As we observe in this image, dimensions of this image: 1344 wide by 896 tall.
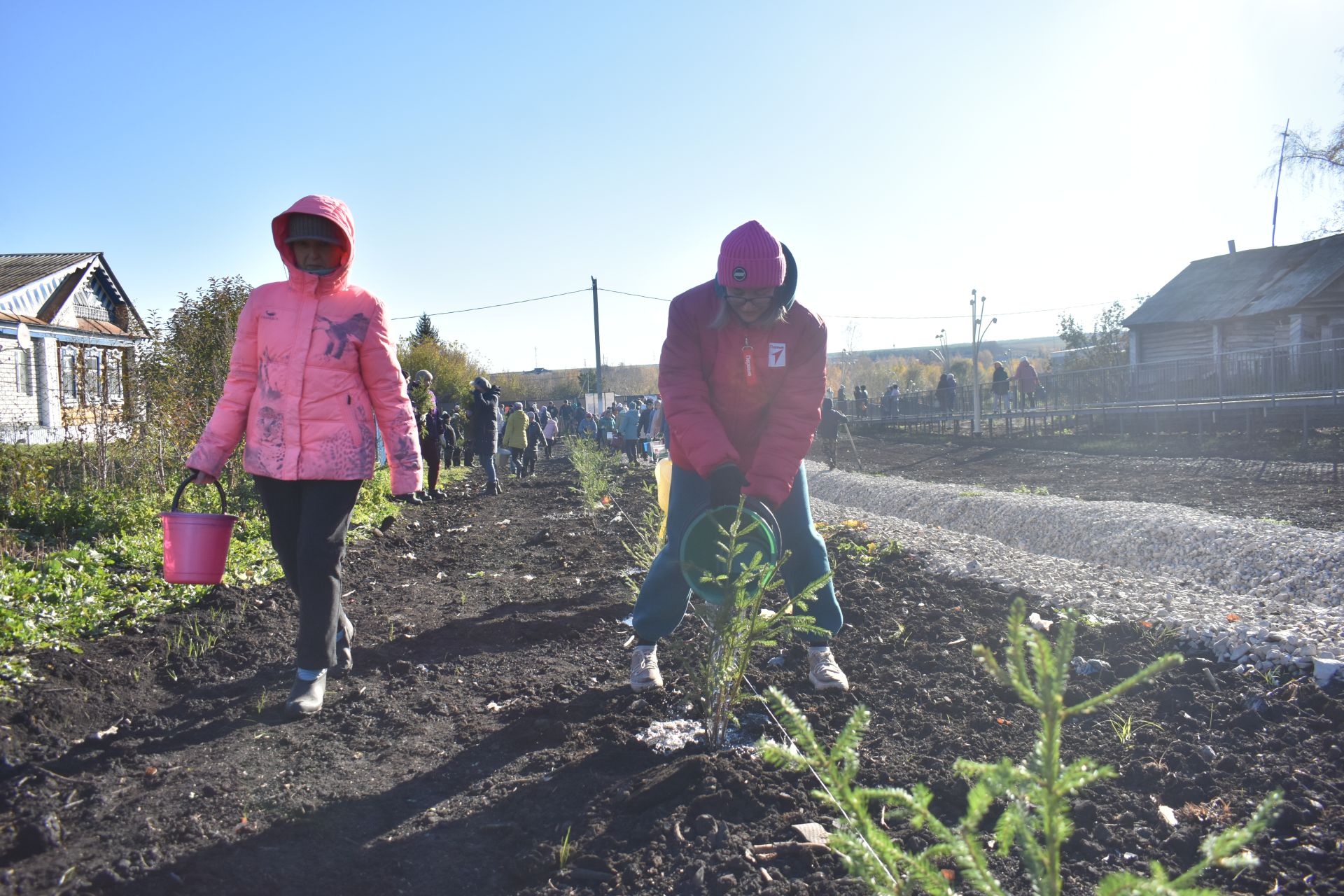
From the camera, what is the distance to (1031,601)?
4.45 meters

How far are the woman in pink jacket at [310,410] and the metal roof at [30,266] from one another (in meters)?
24.7

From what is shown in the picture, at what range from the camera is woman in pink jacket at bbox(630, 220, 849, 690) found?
9.41 feet

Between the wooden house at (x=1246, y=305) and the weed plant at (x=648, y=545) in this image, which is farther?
the wooden house at (x=1246, y=305)

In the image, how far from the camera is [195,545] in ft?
10.4

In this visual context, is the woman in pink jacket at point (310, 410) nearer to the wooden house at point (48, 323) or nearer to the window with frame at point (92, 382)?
the window with frame at point (92, 382)

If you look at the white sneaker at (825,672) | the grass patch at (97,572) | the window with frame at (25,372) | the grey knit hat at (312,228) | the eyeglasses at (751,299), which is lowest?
the white sneaker at (825,672)

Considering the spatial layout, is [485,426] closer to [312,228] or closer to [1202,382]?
[312,228]

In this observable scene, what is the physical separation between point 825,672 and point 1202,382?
57.9ft

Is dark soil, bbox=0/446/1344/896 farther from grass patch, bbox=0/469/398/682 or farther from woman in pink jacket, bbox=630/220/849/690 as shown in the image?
woman in pink jacket, bbox=630/220/849/690

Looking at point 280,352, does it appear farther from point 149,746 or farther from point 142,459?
point 142,459

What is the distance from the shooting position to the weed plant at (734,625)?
254cm

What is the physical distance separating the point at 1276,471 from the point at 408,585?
11504 millimetres

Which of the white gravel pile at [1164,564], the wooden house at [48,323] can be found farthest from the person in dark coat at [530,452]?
the white gravel pile at [1164,564]

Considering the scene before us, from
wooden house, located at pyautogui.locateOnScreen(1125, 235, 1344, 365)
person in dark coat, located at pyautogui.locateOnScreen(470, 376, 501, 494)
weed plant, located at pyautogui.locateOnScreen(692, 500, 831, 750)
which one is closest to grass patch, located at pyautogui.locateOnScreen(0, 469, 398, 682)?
weed plant, located at pyautogui.locateOnScreen(692, 500, 831, 750)
